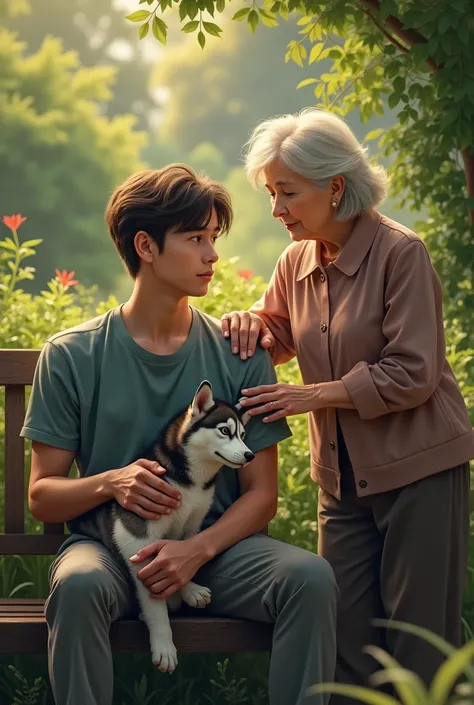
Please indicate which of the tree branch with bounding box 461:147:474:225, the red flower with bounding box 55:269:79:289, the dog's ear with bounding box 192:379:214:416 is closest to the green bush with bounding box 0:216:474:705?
→ the red flower with bounding box 55:269:79:289

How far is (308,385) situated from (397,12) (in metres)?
1.77

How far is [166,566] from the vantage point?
10.1ft

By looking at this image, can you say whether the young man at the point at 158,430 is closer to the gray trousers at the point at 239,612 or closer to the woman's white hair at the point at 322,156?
the gray trousers at the point at 239,612

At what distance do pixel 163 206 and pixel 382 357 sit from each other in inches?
32.1

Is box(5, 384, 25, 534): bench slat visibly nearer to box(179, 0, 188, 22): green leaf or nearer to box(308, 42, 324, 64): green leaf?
box(179, 0, 188, 22): green leaf

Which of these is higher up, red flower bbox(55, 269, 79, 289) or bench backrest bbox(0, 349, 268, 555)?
red flower bbox(55, 269, 79, 289)

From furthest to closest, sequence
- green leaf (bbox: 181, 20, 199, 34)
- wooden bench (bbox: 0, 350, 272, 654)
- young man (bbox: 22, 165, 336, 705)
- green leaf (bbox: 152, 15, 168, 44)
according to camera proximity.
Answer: green leaf (bbox: 181, 20, 199, 34) < green leaf (bbox: 152, 15, 168, 44) < wooden bench (bbox: 0, 350, 272, 654) < young man (bbox: 22, 165, 336, 705)

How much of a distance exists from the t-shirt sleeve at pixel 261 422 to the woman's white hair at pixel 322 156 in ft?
1.71

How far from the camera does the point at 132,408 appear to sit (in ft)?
11.0

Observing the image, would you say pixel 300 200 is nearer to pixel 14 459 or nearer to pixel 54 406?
pixel 54 406

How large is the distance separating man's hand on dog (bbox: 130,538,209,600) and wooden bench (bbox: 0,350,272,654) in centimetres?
13

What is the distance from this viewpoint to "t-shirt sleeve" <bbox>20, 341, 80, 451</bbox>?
3.29 metres

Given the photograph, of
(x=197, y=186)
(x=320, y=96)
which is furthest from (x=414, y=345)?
(x=320, y=96)

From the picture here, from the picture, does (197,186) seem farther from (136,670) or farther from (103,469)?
(136,670)
